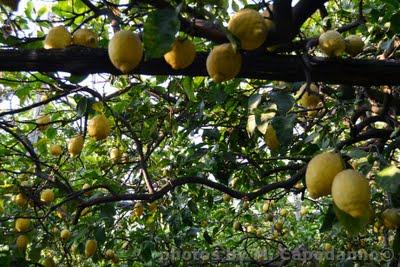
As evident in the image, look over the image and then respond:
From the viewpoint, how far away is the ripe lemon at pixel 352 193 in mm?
1046

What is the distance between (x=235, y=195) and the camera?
2.15 metres

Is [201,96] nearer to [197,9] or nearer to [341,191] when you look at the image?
[197,9]

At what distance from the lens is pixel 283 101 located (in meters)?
1.56

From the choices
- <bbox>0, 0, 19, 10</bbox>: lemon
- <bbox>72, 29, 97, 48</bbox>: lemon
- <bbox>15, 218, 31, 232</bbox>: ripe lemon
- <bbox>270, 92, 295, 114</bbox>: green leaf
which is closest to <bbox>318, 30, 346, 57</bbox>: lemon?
<bbox>270, 92, 295, 114</bbox>: green leaf

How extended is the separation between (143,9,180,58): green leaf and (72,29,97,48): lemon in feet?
1.72

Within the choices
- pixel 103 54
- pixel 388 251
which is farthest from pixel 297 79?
pixel 388 251

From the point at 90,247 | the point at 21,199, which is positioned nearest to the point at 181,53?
the point at 90,247

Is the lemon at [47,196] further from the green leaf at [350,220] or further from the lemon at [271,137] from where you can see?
the green leaf at [350,220]

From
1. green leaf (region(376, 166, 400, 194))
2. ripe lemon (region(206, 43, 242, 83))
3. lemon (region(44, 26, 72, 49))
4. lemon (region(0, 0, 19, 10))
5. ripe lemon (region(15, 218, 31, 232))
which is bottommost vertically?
green leaf (region(376, 166, 400, 194))

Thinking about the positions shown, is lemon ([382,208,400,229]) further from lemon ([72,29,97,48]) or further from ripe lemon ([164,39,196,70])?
lemon ([72,29,97,48])

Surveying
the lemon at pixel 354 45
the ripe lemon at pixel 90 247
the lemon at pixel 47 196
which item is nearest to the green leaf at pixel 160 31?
the lemon at pixel 354 45

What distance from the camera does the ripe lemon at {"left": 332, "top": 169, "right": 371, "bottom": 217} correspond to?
1.05 metres

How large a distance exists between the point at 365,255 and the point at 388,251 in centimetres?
28

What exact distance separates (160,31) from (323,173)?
1.79 ft
